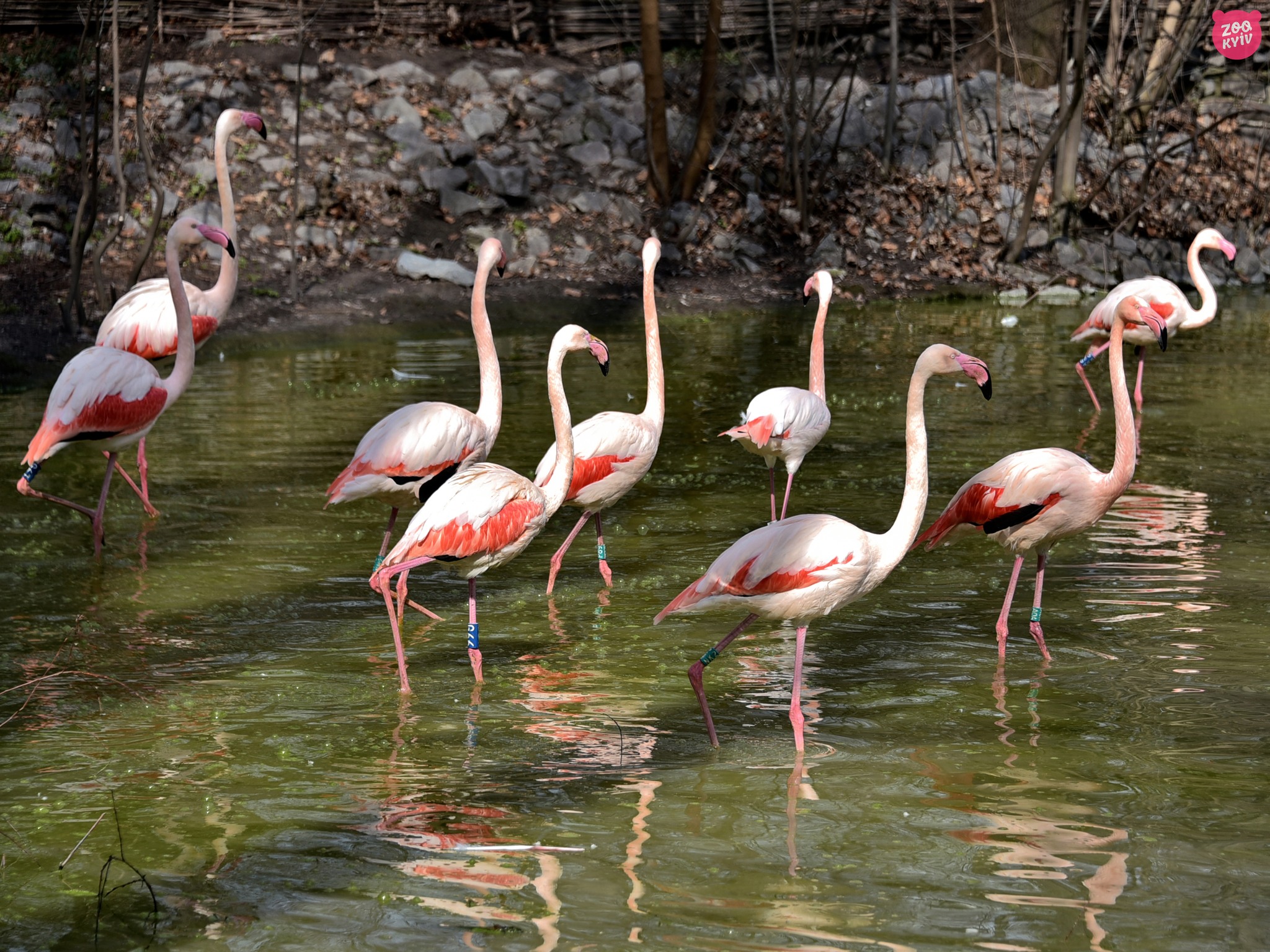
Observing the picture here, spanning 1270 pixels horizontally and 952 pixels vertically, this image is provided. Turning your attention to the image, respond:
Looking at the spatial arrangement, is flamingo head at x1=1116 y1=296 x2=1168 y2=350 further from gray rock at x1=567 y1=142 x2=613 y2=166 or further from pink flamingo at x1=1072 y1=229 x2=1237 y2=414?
gray rock at x1=567 y1=142 x2=613 y2=166

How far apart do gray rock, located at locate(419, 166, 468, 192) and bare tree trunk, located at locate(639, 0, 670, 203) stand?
2.62 m

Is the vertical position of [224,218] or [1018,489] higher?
[224,218]

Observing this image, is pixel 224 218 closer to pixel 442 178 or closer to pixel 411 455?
pixel 411 455

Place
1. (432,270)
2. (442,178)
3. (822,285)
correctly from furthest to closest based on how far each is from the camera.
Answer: (442,178)
(432,270)
(822,285)

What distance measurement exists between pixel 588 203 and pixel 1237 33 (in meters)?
10.6

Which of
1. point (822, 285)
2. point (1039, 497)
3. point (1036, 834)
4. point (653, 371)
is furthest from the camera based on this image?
point (822, 285)

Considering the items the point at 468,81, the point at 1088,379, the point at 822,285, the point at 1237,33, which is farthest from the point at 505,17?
the point at 822,285

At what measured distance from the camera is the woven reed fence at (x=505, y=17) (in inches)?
776

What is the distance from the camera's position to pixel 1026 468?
5.98m

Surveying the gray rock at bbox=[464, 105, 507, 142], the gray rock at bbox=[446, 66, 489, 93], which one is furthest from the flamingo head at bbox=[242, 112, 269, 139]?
the gray rock at bbox=[446, 66, 489, 93]

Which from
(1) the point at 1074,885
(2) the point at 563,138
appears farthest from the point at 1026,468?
(2) the point at 563,138

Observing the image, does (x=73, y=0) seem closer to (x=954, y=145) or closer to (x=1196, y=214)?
(x=954, y=145)

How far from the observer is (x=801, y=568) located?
16.4 ft

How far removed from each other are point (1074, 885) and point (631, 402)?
776cm
